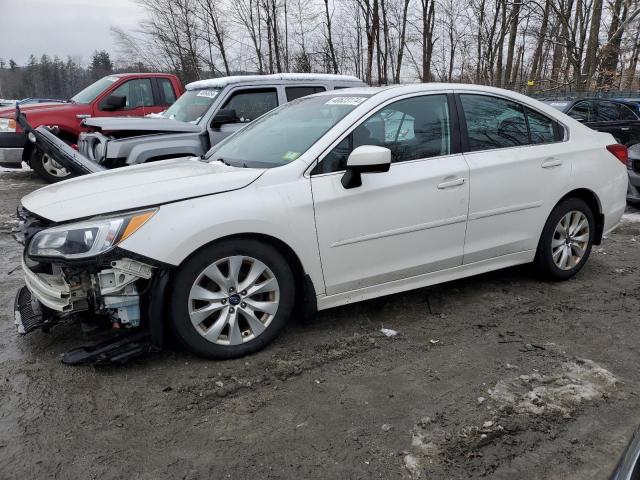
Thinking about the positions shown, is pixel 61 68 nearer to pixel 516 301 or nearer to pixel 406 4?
pixel 406 4

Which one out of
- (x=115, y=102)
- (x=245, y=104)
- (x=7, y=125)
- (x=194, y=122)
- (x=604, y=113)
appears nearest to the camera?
(x=194, y=122)

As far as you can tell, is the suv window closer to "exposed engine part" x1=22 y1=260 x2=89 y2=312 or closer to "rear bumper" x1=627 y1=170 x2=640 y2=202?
"exposed engine part" x1=22 y1=260 x2=89 y2=312

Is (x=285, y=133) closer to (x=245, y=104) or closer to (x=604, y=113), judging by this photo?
(x=245, y=104)

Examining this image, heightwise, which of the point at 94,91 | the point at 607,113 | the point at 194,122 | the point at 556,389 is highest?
the point at 94,91

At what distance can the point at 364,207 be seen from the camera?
348 cm

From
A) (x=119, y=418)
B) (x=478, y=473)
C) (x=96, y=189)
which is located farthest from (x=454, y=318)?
(x=96, y=189)

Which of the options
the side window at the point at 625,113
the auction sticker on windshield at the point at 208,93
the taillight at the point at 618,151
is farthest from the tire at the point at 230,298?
the side window at the point at 625,113

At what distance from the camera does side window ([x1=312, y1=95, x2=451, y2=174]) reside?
11.6 ft

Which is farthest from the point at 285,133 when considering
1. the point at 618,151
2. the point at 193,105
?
the point at 193,105

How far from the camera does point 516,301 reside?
4273 mm

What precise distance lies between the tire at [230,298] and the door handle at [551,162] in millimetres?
2368

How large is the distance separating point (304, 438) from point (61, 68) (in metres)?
79.3

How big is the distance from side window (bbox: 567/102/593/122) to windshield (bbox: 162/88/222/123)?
7522 millimetres

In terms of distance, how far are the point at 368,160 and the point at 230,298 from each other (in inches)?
46.9
